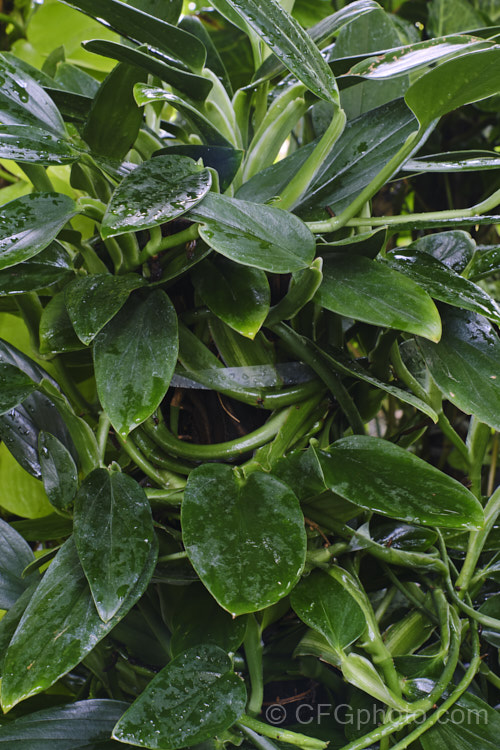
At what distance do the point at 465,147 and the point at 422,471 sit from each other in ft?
2.43

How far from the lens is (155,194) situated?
1.18 feet

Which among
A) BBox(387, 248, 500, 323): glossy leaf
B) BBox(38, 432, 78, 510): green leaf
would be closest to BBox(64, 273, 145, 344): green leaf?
BBox(38, 432, 78, 510): green leaf

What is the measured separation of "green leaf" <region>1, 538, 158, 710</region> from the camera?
33cm

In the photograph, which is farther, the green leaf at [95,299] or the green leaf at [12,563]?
the green leaf at [12,563]

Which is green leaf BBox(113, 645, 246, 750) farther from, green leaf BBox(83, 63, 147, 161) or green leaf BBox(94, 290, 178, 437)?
green leaf BBox(83, 63, 147, 161)

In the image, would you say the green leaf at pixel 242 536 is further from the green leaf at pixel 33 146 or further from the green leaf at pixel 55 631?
the green leaf at pixel 33 146

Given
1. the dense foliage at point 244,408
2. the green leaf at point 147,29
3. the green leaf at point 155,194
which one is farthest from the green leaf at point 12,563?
the green leaf at point 147,29

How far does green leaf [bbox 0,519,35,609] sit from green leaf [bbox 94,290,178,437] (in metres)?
0.23

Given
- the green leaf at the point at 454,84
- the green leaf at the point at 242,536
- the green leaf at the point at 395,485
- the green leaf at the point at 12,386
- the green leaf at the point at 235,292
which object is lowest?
the green leaf at the point at 242,536

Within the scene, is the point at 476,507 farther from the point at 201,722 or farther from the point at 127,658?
the point at 127,658

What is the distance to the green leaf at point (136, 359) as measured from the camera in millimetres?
357

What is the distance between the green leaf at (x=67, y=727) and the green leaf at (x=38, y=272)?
0.33 meters

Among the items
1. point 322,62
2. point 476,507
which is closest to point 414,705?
point 476,507

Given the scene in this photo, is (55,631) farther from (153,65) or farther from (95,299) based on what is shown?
(153,65)
